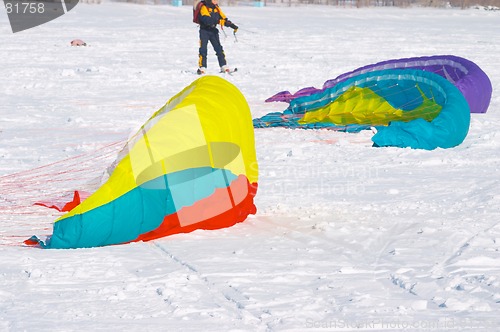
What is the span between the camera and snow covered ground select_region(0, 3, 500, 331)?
3785 millimetres

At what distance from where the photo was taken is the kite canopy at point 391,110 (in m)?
8.46

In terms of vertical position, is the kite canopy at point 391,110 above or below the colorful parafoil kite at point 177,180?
below

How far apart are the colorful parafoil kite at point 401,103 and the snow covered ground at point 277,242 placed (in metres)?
0.24

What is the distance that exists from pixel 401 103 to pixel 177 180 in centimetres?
542

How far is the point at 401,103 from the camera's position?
1007 cm

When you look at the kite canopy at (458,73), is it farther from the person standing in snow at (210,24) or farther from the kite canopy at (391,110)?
the person standing in snow at (210,24)

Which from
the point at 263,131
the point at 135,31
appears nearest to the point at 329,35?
the point at 135,31

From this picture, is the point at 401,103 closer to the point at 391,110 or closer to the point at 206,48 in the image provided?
the point at 391,110

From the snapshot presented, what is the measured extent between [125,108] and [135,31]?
1484 cm

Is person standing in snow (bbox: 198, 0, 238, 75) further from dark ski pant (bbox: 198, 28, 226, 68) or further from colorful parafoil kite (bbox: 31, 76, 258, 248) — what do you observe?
colorful parafoil kite (bbox: 31, 76, 258, 248)

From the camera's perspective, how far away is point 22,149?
8.47 meters

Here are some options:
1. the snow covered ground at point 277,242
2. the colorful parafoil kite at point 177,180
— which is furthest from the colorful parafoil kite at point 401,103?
the colorful parafoil kite at point 177,180

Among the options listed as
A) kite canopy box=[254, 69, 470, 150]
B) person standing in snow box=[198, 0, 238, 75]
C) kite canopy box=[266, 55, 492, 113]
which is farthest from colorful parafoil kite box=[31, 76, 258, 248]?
person standing in snow box=[198, 0, 238, 75]

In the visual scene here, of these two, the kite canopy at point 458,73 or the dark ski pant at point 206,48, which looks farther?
the dark ski pant at point 206,48
